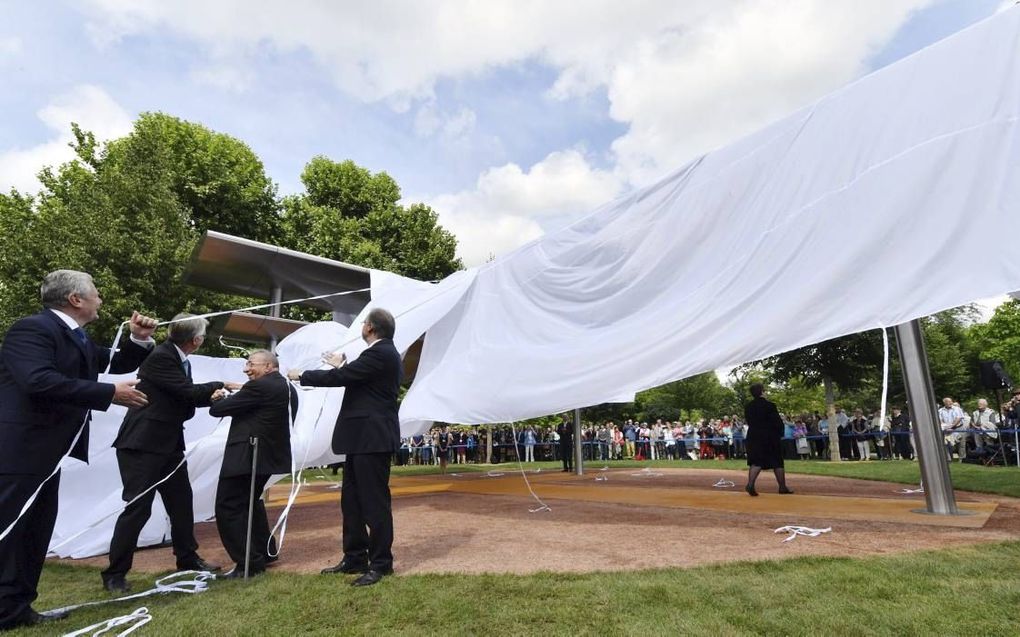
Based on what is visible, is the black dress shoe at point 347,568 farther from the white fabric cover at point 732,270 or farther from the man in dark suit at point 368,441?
the white fabric cover at point 732,270

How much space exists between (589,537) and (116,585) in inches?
149

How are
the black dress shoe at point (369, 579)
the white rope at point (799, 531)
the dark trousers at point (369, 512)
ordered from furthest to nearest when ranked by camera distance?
the white rope at point (799, 531)
the dark trousers at point (369, 512)
the black dress shoe at point (369, 579)

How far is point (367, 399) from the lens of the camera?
435cm

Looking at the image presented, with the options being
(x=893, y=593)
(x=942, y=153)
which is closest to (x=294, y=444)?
(x=893, y=593)

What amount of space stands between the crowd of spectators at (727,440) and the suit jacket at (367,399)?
11005mm

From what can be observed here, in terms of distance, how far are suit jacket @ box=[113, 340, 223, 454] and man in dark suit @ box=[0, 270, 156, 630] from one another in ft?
2.70

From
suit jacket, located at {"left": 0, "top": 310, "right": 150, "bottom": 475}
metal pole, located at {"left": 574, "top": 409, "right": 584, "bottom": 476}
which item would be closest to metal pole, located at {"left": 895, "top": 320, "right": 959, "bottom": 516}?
suit jacket, located at {"left": 0, "top": 310, "right": 150, "bottom": 475}

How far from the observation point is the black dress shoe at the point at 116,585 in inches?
164

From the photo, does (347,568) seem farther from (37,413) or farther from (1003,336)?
(1003,336)

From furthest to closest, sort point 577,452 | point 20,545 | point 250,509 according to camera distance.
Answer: point 577,452 → point 250,509 → point 20,545

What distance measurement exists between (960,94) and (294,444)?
20.9 ft

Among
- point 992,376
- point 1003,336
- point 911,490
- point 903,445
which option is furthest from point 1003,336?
point 911,490

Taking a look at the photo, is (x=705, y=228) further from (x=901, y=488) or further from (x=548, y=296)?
(x=901, y=488)

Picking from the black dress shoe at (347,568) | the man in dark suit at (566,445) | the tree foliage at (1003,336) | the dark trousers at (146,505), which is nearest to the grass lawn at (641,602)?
the black dress shoe at (347,568)
